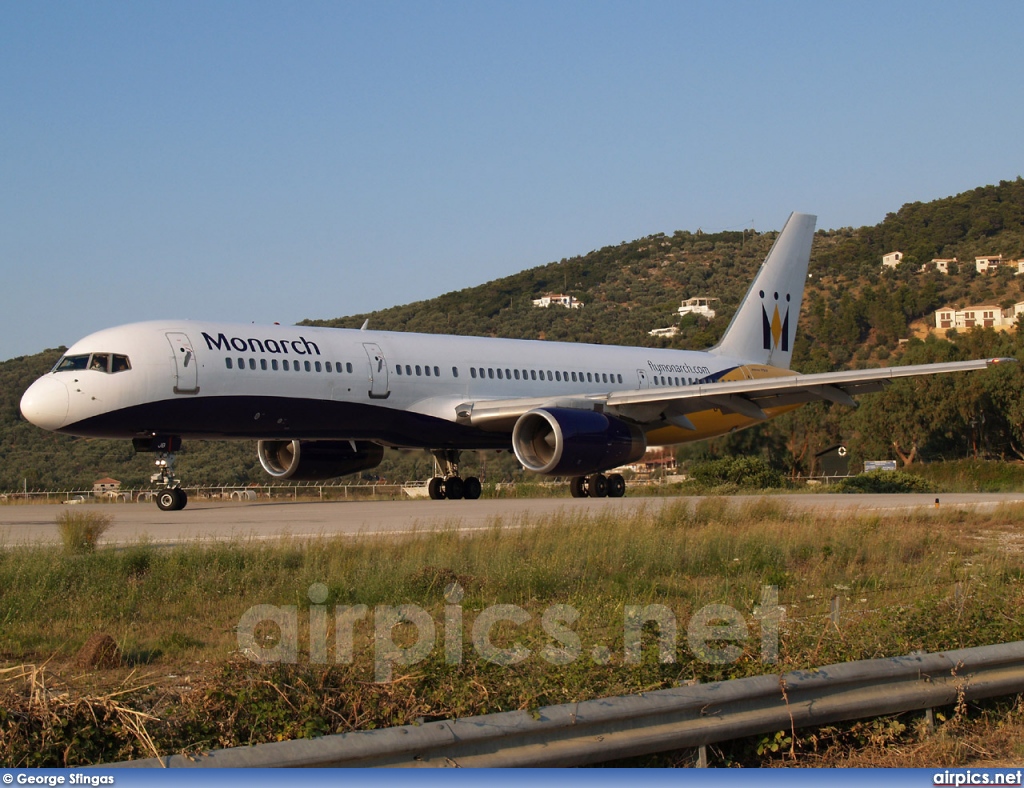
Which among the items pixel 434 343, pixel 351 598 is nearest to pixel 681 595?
pixel 351 598

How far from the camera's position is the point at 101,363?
1869 centimetres

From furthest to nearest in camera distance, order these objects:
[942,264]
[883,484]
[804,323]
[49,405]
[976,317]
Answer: [942,264], [804,323], [976,317], [883,484], [49,405]

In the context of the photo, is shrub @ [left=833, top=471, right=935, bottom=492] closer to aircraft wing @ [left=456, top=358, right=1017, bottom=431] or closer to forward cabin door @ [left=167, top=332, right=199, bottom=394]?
aircraft wing @ [left=456, top=358, right=1017, bottom=431]

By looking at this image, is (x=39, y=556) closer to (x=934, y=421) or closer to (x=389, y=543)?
(x=389, y=543)

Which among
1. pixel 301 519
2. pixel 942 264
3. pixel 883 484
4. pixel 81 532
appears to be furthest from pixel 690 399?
pixel 942 264

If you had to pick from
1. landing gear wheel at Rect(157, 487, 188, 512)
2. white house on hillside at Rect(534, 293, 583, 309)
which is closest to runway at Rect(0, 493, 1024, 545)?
landing gear wheel at Rect(157, 487, 188, 512)

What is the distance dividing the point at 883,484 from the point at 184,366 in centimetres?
1704

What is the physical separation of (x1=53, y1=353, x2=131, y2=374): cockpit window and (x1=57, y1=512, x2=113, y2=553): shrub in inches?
266

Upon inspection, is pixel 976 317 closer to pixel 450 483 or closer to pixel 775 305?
pixel 775 305

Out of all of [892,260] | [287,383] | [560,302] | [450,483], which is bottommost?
[450,483]

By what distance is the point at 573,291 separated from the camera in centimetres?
11500

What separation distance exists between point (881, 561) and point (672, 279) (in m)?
109

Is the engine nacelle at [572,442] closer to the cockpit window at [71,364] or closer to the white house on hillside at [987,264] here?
the cockpit window at [71,364]

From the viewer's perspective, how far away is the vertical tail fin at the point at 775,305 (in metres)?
31.2
